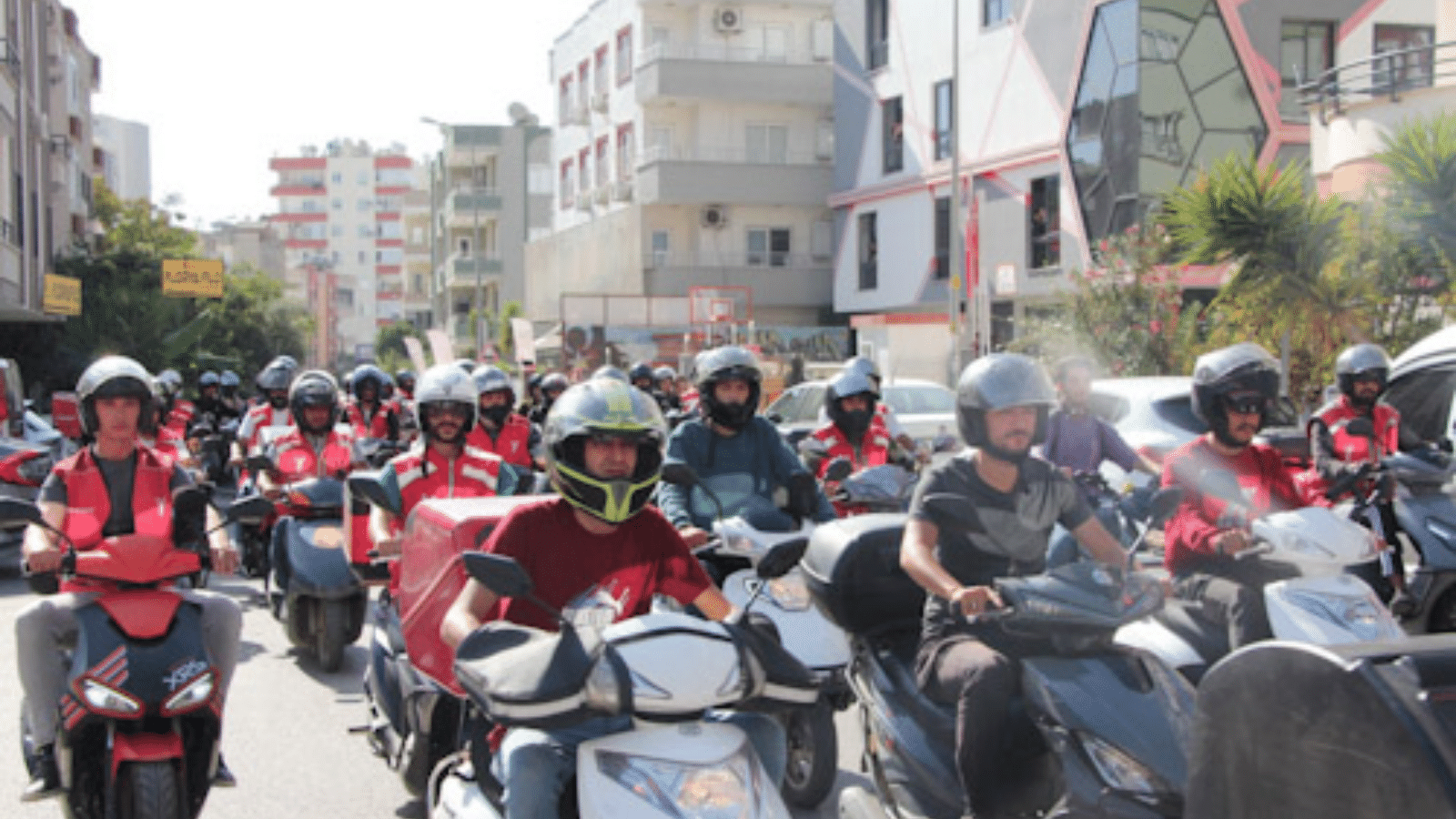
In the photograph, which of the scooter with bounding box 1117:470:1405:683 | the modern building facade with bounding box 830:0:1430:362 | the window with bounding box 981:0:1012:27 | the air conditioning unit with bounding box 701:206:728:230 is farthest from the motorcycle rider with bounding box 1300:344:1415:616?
the air conditioning unit with bounding box 701:206:728:230

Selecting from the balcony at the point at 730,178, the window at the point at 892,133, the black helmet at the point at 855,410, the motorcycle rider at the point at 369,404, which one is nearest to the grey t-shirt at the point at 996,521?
the black helmet at the point at 855,410

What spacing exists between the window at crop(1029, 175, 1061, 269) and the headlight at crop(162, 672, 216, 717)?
109 feet

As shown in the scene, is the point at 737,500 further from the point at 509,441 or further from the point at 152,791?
the point at 509,441

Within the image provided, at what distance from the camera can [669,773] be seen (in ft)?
11.5

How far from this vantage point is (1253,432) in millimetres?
6324

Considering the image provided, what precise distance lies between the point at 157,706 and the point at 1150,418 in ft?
25.3

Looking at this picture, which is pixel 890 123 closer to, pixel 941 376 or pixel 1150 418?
pixel 941 376

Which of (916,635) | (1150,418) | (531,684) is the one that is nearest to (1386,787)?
(531,684)

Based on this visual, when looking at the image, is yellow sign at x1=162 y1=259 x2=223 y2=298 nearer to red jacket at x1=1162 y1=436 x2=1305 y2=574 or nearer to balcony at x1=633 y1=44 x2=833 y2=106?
balcony at x1=633 y1=44 x2=833 y2=106

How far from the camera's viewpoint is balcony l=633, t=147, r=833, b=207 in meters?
50.2

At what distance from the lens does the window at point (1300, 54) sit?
33750 millimetres

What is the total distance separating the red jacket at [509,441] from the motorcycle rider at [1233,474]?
534 cm

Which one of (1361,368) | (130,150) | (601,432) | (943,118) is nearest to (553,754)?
(601,432)

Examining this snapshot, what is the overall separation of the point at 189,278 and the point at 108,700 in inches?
1828
